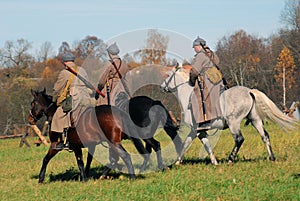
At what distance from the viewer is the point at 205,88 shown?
12039 mm

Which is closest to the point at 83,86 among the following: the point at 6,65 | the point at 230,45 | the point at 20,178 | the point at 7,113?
the point at 20,178

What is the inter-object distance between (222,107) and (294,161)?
2.02m

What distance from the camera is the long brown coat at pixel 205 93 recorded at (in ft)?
38.9

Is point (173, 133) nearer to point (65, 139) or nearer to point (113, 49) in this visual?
point (113, 49)

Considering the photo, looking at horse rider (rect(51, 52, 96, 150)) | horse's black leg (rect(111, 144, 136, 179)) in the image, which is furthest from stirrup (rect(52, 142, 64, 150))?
horse's black leg (rect(111, 144, 136, 179))

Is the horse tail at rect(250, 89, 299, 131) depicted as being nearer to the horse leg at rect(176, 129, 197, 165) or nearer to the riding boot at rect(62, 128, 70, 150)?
the horse leg at rect(176, 129, 197, 165)

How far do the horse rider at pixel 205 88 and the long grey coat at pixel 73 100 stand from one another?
2630 mm

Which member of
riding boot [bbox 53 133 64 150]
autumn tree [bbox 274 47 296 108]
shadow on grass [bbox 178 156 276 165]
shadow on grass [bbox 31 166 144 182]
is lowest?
shadow on grass [bbox 31 166 144 182]

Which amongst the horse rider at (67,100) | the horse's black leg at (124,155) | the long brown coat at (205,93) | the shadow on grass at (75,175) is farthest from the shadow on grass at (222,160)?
the horse rider at (67,100)

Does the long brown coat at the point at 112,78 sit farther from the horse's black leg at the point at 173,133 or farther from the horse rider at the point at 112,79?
the horse's black leg at the point at 173,133

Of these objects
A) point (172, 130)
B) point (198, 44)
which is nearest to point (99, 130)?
point (172, 130)

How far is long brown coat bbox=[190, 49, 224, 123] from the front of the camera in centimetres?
Result: 1184

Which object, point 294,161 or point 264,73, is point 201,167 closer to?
point 294,161

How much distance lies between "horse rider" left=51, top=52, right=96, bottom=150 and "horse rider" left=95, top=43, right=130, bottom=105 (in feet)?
3.57
